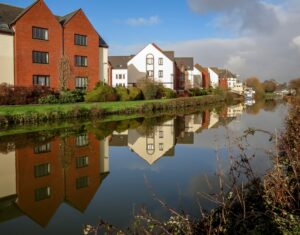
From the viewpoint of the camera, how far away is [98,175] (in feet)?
38.3

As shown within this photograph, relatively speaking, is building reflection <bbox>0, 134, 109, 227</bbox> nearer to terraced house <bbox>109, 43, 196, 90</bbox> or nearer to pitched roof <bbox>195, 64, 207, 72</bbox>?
terraced house <bbox>109, 43, 196, 90</bbox>

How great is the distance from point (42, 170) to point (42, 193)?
107 inches

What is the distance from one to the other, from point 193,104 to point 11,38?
90.5ft

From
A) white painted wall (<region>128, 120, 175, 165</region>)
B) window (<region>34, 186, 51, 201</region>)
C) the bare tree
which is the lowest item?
window (<region>34, 186, 51, 201</region>)

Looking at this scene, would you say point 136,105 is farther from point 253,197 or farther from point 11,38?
point 253,197

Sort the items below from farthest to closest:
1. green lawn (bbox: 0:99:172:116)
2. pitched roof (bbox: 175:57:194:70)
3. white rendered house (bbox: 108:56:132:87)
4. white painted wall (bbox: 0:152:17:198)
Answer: pitched roof (bbox: 175:57:194:70)
white rendered house (bbox: 108:56:132:87)
green lawn (bbox: 0:99:172:116)
white painted wall (bbox: 0:152:17:198)

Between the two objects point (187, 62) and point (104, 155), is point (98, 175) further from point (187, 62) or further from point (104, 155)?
point (187, 62)

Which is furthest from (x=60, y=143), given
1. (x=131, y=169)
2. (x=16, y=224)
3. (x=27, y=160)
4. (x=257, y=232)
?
(x=257, y=232)

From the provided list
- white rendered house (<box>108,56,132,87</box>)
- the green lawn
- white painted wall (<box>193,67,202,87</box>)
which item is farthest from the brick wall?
white painted wall (<box>193,67,202,87</box>)

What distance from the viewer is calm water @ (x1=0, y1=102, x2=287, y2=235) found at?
7907mm

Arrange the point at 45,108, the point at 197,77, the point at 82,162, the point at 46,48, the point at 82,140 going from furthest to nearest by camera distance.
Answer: the point at 197,77
the point at 46,48
the point at 45,108
the point at 82,140
the point at 82,162

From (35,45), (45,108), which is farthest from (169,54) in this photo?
(45,108)

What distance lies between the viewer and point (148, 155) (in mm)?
15555

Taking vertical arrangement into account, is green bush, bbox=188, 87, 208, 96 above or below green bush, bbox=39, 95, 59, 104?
above
